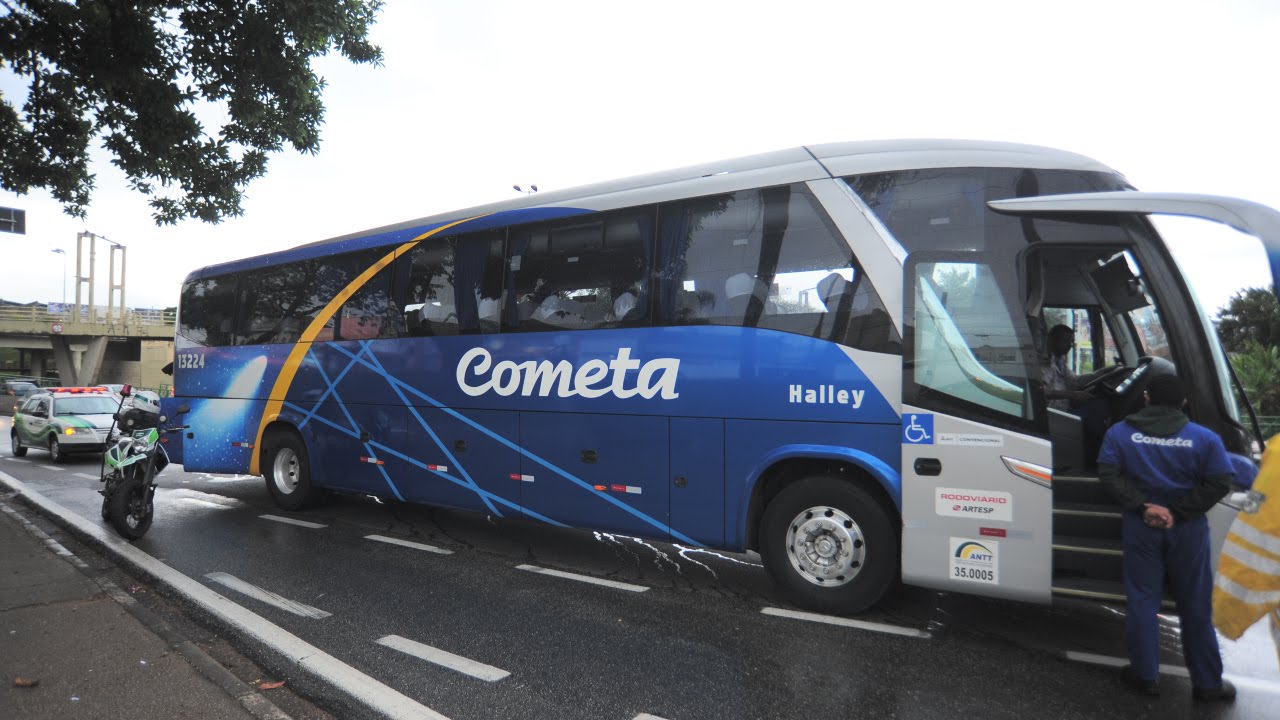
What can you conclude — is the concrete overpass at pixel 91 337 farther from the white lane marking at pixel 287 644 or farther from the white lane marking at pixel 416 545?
the white lane marking at pixel 416 545

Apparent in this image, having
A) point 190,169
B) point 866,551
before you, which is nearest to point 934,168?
point 866,551

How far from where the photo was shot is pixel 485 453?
6.72 metres

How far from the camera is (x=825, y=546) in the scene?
192 inches

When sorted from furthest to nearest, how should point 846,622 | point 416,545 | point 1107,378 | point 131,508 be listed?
1. point 131,508
2. point 416,545
3. point 1107,378
4. point 846,622

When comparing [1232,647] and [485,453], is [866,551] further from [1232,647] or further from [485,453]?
[485,453]

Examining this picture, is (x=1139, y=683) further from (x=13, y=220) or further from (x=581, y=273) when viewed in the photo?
(x=13, y=220)

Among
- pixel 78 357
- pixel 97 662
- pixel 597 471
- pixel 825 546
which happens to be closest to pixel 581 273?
pixel 597 471

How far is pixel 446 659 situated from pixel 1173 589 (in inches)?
159

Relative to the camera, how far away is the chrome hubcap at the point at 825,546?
188 inches

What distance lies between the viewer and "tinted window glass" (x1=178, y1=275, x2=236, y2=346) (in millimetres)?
9438

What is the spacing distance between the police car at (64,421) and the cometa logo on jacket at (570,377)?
485 inches

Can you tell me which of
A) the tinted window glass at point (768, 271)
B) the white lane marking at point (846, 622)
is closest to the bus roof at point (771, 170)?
the tinted window glass at point (768, 271)

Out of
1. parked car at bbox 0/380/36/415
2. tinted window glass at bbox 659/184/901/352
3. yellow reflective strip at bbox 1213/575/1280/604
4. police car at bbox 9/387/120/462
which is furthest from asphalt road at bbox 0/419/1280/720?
parked car at bbox 0/380/36/415

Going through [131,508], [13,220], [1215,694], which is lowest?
[1215,694]
